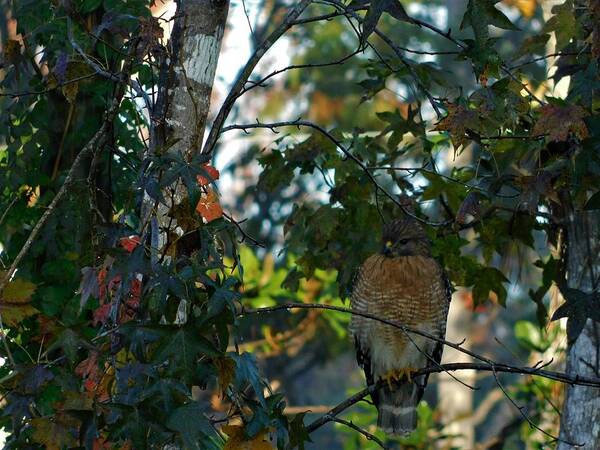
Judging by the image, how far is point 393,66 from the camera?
→ 15.5 feet

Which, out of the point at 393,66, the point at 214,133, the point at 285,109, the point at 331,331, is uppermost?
the point at 285,109

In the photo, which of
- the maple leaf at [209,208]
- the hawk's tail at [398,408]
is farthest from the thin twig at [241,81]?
the hawk's tail at [398,408]

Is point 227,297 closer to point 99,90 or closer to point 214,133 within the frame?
point 214,133

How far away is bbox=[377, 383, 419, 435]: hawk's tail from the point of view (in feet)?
19.5

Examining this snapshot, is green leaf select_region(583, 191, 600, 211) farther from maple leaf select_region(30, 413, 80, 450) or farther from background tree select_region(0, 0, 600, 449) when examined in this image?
maple leaf select_region(30, 413, 80, 450)

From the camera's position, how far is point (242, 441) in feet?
9.50

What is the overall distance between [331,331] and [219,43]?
7356mm

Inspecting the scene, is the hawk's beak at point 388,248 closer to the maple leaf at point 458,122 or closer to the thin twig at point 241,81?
the maple leaf at point 458,122

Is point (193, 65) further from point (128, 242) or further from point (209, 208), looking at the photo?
point (128, 242)

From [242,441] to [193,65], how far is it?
1.35 metres

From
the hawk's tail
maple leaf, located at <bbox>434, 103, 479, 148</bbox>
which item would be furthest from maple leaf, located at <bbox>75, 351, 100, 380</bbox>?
the hawk's tail

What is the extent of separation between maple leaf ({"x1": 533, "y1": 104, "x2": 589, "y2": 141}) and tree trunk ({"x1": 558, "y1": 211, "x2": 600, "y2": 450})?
1197mm

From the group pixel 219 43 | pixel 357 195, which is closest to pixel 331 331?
pixel 357 195

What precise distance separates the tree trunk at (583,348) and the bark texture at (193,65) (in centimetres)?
203
